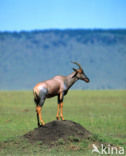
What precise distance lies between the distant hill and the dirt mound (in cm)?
7996

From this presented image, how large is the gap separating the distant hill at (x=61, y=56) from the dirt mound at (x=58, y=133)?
80.0 meters

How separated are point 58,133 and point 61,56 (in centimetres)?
11075

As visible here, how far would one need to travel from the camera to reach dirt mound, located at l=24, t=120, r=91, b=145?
559 inches

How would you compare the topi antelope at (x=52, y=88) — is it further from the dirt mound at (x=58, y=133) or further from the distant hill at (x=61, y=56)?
the distant hill at (x=61, y=56)

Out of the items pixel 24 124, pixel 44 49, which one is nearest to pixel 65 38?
pixel 44 49

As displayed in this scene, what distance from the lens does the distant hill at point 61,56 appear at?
10619 centimetres

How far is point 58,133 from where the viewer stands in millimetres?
14359

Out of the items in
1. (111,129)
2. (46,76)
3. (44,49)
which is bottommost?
(111,129)

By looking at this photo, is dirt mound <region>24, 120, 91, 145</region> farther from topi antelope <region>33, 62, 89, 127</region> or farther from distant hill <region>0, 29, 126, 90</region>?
distant hill <region>0, 29, 126, 90</region>

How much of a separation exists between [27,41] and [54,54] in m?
10.9

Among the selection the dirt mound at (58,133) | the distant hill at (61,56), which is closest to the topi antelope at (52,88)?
the dirt mound at (58,133)

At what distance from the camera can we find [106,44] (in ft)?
439

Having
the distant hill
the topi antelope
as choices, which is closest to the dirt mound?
the topi antelope

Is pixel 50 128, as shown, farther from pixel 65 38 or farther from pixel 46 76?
pixel 65 38
